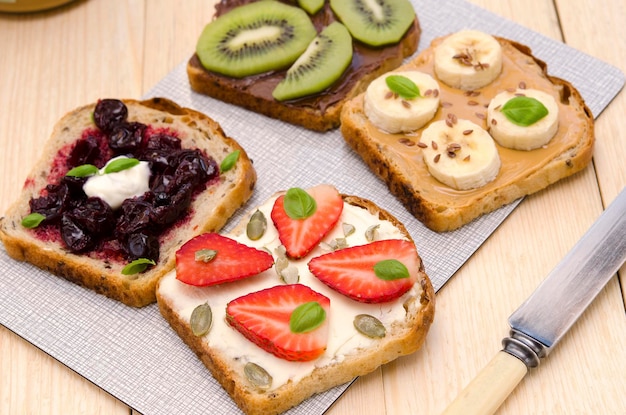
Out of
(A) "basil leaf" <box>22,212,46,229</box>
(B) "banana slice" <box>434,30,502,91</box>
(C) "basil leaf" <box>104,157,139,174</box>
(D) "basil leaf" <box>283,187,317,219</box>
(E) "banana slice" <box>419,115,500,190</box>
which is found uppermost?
(B) "banana slice" <box>434,30,502,91</box>

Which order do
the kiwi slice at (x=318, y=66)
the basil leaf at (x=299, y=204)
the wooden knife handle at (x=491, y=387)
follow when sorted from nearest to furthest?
1. the wooden knife handle at (x=491, y=387)
2. the basil leaf at (x=299, y=204)
3. the kiwi slice at (x=318, y=66)

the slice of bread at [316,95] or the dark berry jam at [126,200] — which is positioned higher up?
the slice of bread at [316,95]

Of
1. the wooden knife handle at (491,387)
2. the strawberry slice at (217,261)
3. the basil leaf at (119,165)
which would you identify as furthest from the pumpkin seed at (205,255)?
the wooden knife handle at (491,387)

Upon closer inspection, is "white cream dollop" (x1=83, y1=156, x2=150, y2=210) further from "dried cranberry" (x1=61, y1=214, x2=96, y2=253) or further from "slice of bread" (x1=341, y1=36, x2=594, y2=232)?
"slice of bread" (x1=341, y1=36, x2=594, y2=232)

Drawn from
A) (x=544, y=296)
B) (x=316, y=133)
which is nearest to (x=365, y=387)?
(x=544, y=296)

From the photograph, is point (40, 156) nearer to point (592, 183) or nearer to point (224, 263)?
point (224, 263)

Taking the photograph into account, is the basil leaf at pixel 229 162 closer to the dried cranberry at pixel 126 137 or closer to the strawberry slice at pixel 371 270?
the dried cranberry at pixel 126 137

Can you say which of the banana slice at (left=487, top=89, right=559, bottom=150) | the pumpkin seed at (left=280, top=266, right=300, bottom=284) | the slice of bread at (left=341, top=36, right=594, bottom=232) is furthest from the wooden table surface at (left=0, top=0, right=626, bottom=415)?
the pumpkin seed at (left=280, top=266, right=300, bottom=284)
